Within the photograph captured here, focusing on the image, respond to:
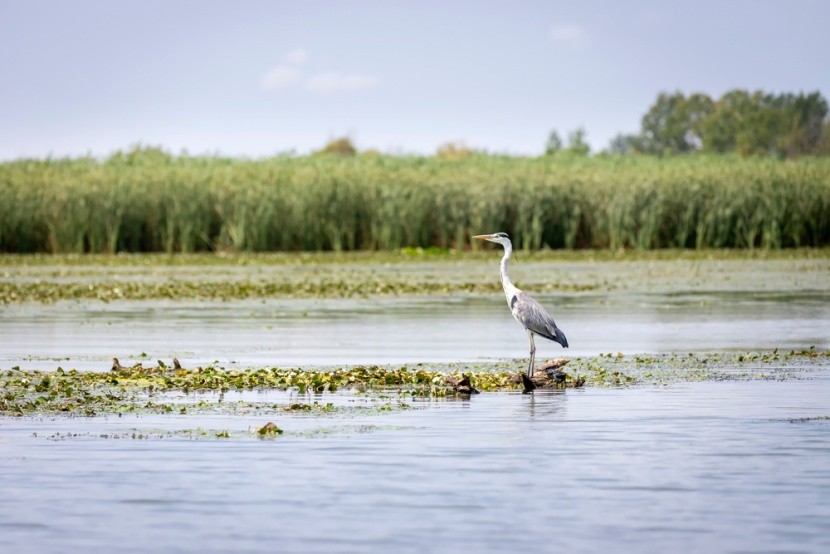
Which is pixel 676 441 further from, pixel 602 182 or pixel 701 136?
pixel 701 136

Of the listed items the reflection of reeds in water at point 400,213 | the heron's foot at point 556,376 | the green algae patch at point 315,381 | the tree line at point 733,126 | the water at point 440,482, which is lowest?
the water at point 440,482

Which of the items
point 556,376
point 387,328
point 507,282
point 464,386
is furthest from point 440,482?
point 387,328

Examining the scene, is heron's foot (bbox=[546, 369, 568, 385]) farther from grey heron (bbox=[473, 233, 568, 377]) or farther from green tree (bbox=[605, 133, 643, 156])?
green tree (bbox=[605, 133, 643, 156])

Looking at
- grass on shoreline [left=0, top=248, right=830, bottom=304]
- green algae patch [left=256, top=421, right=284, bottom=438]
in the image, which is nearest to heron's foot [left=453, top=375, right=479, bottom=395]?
green algae patch [left=256, top=421, right=284, bottom=438]

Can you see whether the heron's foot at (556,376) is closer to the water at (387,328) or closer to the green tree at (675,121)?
the water at (387,328)

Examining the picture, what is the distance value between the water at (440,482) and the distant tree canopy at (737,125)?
248 ft

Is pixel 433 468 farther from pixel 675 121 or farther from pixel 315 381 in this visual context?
pixel 675 121

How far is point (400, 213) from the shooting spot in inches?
1571

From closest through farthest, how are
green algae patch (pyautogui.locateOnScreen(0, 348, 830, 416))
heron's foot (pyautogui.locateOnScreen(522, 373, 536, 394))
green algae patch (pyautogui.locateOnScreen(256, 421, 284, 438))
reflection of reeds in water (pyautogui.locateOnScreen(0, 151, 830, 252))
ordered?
green algae patch (pyautogui.locateOnScreen(256, 421, 284, 438))
green algae patch (pyautogui.locateOnScreen(0, 348, 830, 416))
heron's foot (pyautogui.locateOnScreen(522, 373, 536, 394))
reflection of reeds in water (pyautogui.locateOnScreen(0, 151, 830, 252))

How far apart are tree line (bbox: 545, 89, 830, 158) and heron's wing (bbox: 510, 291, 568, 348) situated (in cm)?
6821

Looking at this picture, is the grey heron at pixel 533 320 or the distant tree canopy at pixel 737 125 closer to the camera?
the grey heron at pixel 533 320

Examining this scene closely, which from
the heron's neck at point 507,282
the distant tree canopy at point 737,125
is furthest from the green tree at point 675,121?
the heron's neck at point 507,282

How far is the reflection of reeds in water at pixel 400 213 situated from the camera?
130 feet

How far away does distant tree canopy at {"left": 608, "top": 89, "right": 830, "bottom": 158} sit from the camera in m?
90.1
